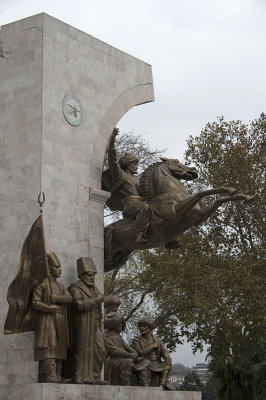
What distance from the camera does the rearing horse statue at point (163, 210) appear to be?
39.0 ft

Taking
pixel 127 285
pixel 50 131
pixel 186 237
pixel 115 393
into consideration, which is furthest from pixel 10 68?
pixel 127 285

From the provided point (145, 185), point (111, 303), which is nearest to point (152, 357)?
point (111, 303)

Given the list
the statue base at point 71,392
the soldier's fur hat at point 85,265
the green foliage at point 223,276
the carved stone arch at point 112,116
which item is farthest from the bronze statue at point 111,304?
the green foliage at point 223,276

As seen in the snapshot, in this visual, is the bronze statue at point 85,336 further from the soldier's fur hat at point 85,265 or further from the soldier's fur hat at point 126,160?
the soldier's fur hat at point 126,160

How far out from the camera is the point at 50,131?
11531mm

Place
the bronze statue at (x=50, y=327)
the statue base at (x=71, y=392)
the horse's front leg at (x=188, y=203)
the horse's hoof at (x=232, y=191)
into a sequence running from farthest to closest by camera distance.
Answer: the horse's hoof at (x=232, y=191) < the horse's front leg at (x=188, y=203) < the bronze statue at (x=50, y=327) < the statue base at (x=71, y=392)

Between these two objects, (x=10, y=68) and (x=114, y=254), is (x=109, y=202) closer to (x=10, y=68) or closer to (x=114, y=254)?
(x=114, y=254)

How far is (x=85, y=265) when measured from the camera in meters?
11.1

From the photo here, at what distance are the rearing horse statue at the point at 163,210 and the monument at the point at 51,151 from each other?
393mm

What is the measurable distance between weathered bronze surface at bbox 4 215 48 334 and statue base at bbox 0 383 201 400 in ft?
2.63

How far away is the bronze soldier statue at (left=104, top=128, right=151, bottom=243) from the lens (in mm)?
12078

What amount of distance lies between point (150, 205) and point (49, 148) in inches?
73.7

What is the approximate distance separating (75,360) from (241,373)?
1262cm

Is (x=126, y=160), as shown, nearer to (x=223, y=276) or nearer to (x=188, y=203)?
(x=188, y=203)
